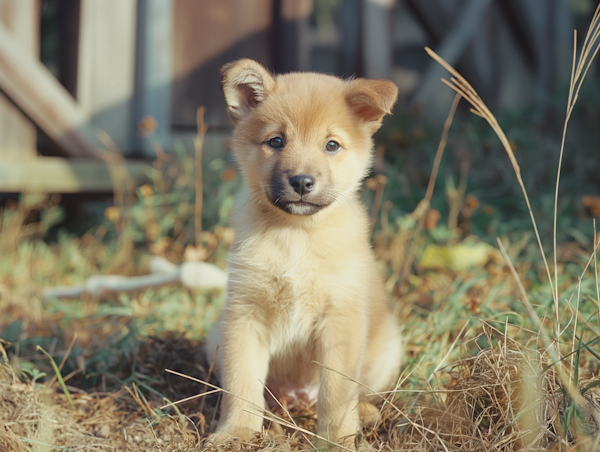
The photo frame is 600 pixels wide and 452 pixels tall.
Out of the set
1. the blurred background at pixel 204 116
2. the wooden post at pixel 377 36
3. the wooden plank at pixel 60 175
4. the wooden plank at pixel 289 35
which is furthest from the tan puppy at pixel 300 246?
the wooden post at pixel 377 36

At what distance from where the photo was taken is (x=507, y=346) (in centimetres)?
214

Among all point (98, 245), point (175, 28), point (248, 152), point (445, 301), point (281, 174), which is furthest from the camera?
point (175, 28)

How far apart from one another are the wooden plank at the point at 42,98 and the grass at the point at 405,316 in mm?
646

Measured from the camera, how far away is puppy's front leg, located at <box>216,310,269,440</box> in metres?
2.21

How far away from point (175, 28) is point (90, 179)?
179 cm

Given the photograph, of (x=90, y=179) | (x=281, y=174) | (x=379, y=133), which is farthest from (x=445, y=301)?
(x=90, y=179)

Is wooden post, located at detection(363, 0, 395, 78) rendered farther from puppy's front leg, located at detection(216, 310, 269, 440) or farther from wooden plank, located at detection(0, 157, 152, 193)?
puppy's front leg, located at detection(216, 310, 269, 440)

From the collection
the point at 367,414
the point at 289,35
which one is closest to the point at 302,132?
the point at 367,414

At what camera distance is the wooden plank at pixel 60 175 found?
189 inches

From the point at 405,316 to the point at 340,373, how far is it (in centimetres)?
151

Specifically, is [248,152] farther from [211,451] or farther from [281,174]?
[211,451]

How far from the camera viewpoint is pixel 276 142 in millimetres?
2334

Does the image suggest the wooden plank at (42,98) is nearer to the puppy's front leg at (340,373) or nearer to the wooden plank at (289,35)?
the wooden plank at (289,35)

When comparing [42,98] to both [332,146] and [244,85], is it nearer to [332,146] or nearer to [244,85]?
[244,85]
